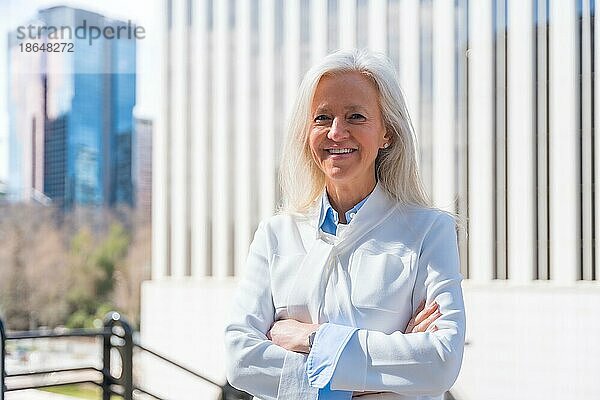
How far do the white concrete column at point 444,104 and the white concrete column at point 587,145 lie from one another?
1524 mm

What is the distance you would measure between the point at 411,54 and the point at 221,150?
15.4ft

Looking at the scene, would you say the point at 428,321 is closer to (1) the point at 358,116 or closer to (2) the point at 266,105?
(1) the point at 358,116

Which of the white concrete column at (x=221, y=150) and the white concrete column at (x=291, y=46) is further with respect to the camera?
the white concrete column at (x=221, y=150)

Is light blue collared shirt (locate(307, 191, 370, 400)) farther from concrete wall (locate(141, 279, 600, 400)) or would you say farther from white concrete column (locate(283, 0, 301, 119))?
white concrete column (locate(283, 0, 301, 119))

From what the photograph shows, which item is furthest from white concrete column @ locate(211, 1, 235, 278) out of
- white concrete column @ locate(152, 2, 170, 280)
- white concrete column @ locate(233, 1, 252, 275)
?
white concrete column @ locate(152, 2, 170, 280)

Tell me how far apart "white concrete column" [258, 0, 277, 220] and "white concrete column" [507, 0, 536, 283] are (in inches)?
160

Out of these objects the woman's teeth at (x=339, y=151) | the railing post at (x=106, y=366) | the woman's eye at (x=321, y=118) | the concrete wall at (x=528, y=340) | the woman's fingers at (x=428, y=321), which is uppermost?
the woman's eye at (x=321, y=118)

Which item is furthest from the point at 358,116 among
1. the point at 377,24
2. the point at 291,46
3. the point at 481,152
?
the point at 291,46

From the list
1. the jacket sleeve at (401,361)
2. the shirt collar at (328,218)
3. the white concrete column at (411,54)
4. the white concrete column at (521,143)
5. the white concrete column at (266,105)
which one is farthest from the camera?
the white concrete column at (266,105)

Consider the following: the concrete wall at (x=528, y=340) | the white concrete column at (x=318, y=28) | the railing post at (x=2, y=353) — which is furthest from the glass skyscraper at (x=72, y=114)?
the railing post at (x=2, y=353)

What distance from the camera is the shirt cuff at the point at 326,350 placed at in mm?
1012

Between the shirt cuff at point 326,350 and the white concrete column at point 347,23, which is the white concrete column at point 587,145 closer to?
the white concrete column at point 347,23

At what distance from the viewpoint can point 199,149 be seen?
15336 millimetres

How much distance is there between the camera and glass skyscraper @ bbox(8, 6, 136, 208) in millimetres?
11203
